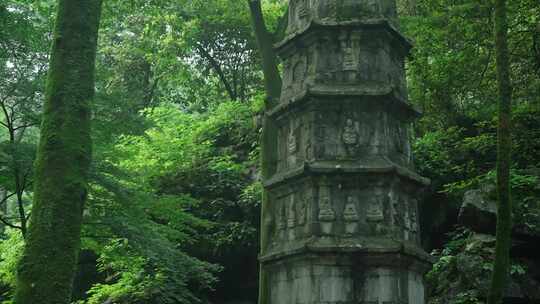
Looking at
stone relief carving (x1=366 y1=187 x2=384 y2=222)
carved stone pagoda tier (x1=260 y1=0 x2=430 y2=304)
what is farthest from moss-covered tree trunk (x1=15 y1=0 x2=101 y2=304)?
stone relief carving (x1=366 y1=187 x2=384 y2=222)

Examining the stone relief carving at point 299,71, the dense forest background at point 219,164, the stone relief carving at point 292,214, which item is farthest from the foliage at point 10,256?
the stone relief carving at point 299,71

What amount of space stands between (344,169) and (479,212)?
4882 mm

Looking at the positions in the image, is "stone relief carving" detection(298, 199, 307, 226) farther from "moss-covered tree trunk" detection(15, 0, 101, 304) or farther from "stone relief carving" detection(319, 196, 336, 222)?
"moss-covered tree trunk" detection(15, 0, 101, 304)

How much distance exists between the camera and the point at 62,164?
821 cm

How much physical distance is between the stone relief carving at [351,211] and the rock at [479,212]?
4456 mm

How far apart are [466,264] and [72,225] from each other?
884 centimetres

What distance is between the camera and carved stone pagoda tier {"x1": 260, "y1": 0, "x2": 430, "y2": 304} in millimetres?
10055

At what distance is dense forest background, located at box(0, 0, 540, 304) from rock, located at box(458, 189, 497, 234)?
33mm

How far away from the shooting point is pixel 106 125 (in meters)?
11.6

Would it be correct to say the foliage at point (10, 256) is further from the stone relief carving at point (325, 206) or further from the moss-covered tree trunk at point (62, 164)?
the stone relief carving at point (325, 206)

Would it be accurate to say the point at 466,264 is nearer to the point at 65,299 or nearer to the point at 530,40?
the point at 530,40

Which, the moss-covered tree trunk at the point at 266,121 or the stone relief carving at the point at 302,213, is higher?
the moss-covered tree trunk at the point at 266,121

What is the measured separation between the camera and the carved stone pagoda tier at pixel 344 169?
33.0 ft

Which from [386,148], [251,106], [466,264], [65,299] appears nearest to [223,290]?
[251,106]
